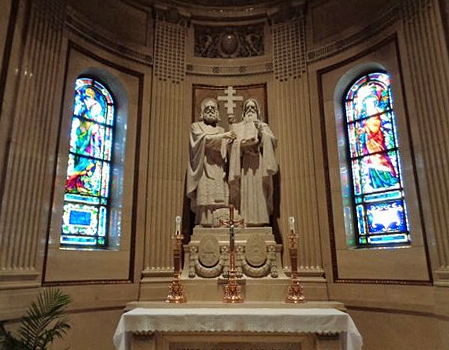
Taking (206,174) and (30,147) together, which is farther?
(206,174)

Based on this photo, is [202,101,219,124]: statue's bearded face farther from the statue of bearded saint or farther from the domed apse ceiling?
the domed apse ceiling

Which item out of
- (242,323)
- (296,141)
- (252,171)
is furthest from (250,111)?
(242,323)

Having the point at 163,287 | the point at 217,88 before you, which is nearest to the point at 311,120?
the point at 217,88

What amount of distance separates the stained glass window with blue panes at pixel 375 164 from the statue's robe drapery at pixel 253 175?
1.79 metres

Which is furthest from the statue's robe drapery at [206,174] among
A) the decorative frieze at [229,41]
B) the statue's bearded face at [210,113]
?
the decorative frieze at [229,41]

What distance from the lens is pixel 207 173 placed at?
6.49m

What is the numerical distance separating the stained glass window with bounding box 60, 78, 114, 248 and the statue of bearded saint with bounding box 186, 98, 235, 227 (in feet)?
5.87

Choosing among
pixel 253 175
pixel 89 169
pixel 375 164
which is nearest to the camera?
pixel 253 175

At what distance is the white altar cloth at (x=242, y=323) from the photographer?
13.8ft

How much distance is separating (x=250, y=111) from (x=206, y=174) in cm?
138

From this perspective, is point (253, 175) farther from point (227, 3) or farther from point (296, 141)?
point (227, 3)

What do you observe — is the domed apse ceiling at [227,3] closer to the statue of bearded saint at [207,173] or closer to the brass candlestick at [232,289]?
the statue of bearded saint at [207,173]

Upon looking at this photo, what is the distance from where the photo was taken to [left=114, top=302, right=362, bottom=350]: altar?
423cm

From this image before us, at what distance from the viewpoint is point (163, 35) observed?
26.2 ft
